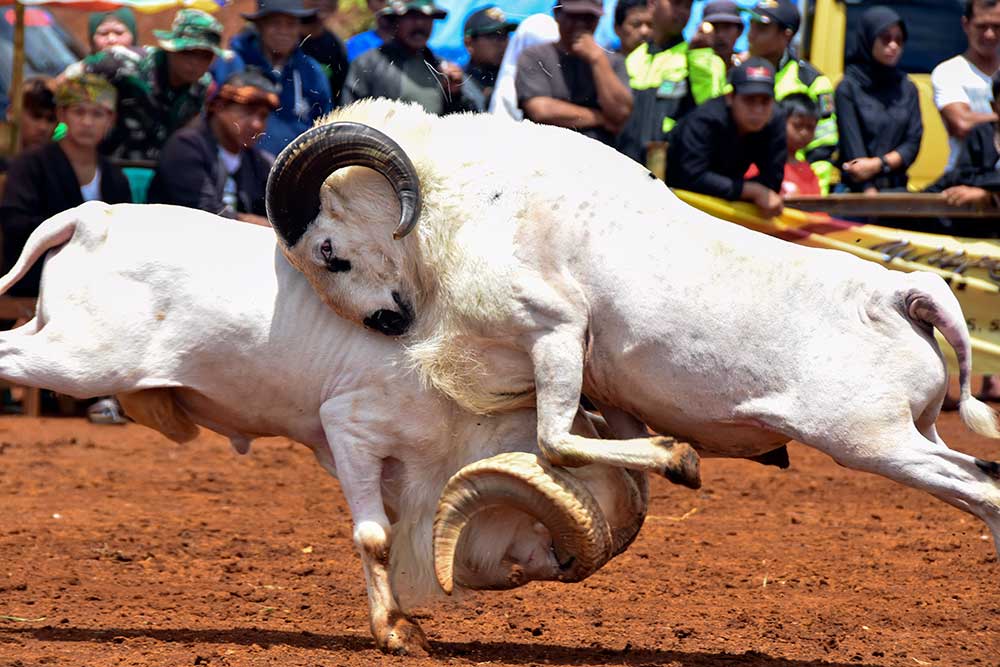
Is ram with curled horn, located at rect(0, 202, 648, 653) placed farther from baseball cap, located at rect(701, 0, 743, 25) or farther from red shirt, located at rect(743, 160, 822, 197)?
baseball cap, located at rect(701, 0, 743, 25)

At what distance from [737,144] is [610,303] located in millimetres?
4670

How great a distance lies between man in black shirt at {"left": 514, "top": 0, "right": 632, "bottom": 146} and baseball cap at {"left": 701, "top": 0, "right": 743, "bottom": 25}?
188 centimetres

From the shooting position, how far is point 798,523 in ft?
27.4

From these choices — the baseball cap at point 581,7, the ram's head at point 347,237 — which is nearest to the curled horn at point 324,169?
the ram's head at point 347,237

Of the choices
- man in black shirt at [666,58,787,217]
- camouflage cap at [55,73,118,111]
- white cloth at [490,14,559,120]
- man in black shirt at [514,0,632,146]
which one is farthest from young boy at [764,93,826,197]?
camouflage cap at [55,73,118,111]

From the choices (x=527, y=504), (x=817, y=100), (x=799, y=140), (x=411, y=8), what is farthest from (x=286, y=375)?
(x=817, y=100)

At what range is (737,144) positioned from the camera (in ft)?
31.9

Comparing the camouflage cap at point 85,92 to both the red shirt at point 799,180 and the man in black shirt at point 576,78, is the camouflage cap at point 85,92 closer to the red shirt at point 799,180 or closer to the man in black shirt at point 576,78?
the man in black shirt at point 576,78

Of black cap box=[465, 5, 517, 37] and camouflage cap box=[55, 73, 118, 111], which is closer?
camouflage cap box=[55, 73, 118, 111]

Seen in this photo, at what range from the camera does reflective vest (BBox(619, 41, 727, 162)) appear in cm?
1054

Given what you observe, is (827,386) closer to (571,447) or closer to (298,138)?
(571,447)

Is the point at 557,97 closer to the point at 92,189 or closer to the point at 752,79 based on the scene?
the point at 752,79

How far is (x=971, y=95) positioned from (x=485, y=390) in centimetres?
689

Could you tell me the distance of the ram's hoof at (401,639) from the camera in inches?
221
